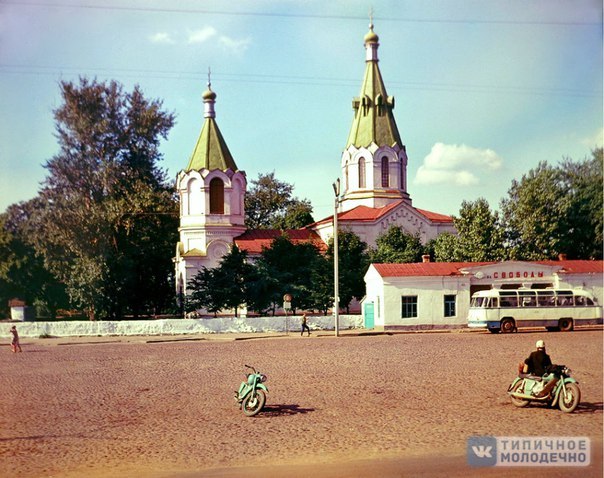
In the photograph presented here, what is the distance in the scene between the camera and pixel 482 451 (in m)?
9.15

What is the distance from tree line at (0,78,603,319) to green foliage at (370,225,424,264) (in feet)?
0.30

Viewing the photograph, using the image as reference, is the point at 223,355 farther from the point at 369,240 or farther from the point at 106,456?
the point at 369,240

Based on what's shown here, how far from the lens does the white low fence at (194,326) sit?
1377 inches

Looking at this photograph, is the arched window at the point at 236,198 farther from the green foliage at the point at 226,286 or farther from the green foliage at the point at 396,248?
the green foliage at the point at 396,248

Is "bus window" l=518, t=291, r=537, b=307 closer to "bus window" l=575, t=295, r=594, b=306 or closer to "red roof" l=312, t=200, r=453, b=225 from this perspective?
"bus window" l=575, t=295, r=594, b=306

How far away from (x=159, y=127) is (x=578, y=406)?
99.9 ft

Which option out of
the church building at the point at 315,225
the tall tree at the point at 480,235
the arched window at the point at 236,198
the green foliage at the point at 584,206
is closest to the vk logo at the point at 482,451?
the green foliage at the point at 584,206

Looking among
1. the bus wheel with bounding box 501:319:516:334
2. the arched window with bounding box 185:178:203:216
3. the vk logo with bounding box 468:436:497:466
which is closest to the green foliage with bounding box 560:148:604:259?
the bus wheel with bounding box 501:319:516:334

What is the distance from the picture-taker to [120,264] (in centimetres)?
3747

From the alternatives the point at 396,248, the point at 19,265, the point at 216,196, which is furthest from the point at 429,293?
the point at 216,196

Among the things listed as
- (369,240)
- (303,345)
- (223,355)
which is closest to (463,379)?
(223,355)

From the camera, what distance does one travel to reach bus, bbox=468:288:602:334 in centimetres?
2855

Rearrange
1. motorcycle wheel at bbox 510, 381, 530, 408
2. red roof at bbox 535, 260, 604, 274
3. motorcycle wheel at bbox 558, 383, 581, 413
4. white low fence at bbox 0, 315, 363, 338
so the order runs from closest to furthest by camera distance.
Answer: motorcycle wheel at bbox 558, 383, 581, 413 < motorcycle wheel at bbox 510, 381, 530, 408 < red roof at bbox 535, 260, 604, 274 < white low fence at bbox 0, 315, 363, 338

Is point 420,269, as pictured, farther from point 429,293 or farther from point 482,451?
point 482,451
